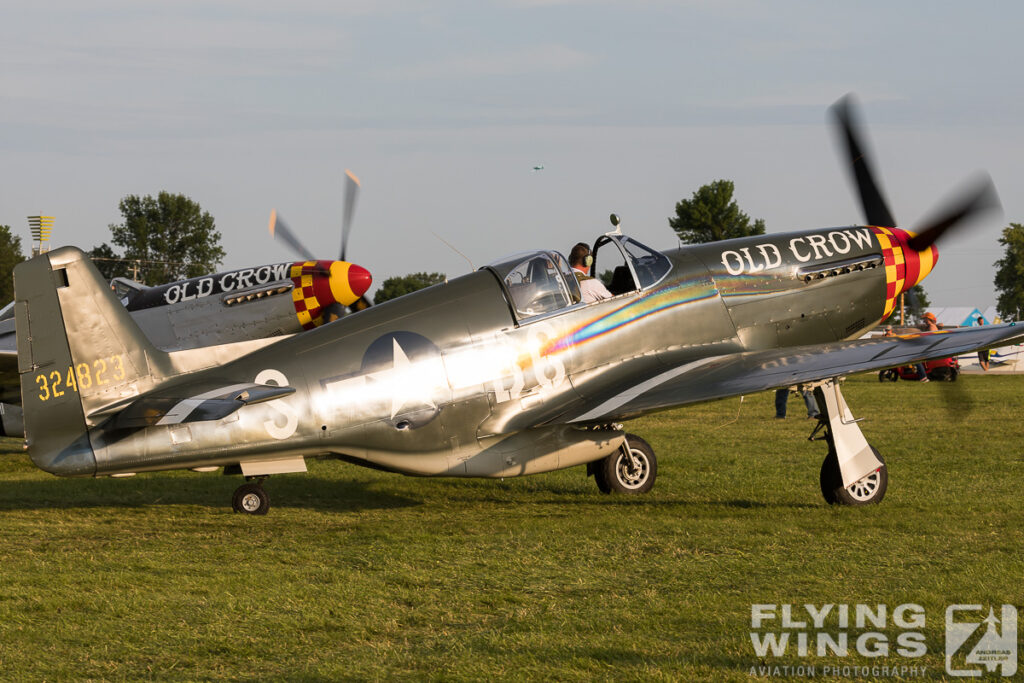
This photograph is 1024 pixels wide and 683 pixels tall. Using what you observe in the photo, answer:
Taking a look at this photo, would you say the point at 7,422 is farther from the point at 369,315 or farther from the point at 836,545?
the point at 836,545

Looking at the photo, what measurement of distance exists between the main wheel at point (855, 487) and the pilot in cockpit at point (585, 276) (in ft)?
8.19

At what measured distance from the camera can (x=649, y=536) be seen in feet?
26.2

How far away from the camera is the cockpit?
9195 mm

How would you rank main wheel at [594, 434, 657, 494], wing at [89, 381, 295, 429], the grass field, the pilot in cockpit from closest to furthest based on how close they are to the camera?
the grass field < wing at [89, 381, 295, 429] < the pilot in cockpit < main wheel at [594, 434, 657, 494]

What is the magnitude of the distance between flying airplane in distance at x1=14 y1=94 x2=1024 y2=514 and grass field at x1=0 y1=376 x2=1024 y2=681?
620 millimetres

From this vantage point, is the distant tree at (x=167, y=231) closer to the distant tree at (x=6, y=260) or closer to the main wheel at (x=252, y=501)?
the distant tree at (x=6, y=260)

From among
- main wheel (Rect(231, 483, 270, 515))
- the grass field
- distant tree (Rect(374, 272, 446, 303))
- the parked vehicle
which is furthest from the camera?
distant tree (Rect(374, 272, 446, 303))

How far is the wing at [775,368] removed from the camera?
8.30 m

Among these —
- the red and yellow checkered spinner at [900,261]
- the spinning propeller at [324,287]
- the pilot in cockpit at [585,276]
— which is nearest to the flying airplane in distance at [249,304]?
the spinning propeller at [324,287]

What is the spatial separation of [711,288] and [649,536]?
299 centimetres

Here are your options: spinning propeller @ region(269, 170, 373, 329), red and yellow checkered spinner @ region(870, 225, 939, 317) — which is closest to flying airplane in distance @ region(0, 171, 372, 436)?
spinning propeller @ region(269, 170, 373, 329)

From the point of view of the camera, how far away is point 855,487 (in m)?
9.02

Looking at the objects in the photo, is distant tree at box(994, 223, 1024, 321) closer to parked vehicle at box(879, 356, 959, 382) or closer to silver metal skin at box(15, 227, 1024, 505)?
parked vehicle at box(879, 356, 959, 382)

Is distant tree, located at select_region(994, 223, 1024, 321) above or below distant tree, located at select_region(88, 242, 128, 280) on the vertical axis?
below
